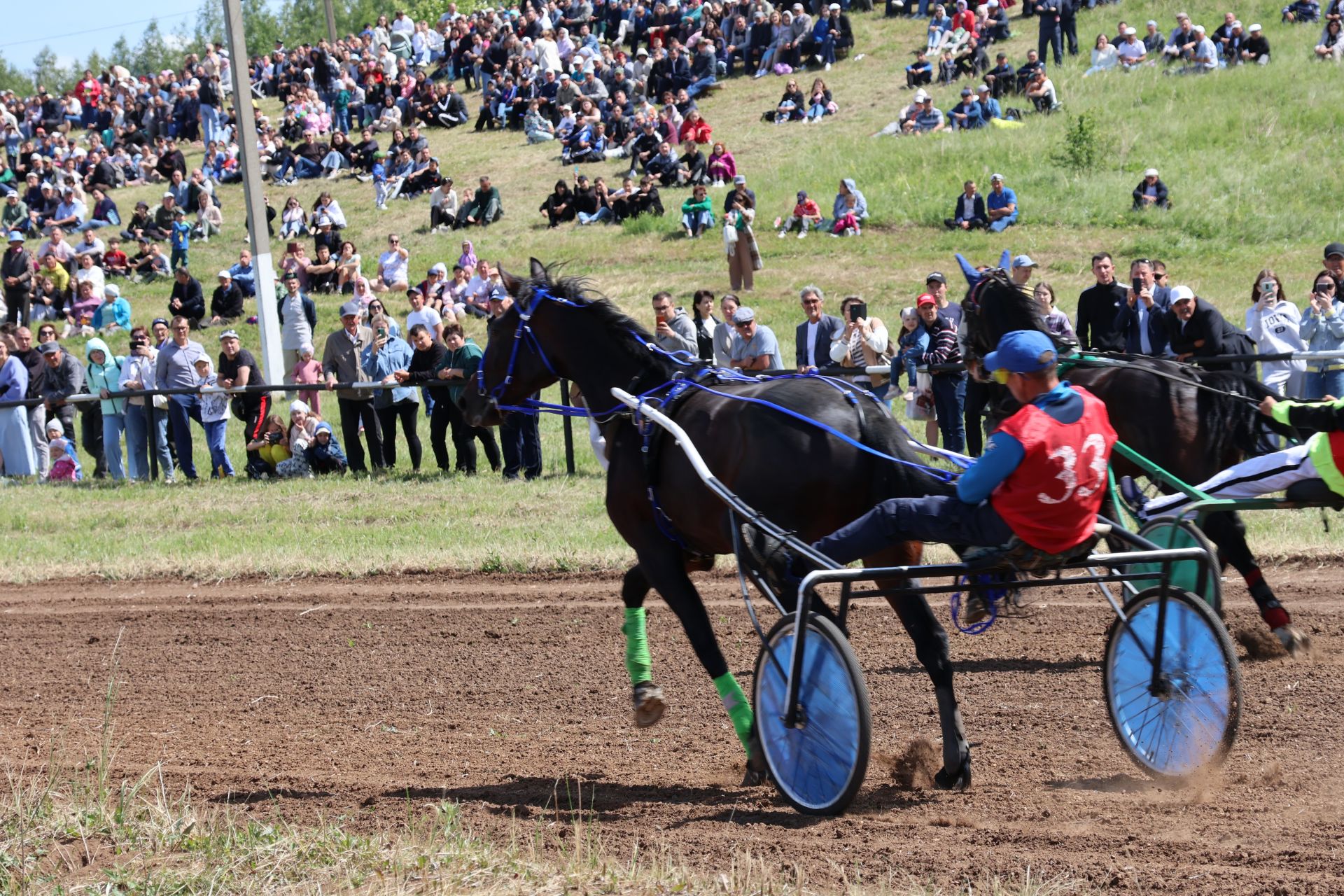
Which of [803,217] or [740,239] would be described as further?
[803,217]

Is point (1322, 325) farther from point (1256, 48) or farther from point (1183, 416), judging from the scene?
point (1256, 48)

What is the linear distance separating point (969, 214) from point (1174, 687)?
1743 centimetres

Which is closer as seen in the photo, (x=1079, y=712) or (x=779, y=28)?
(x=1079, y=712)

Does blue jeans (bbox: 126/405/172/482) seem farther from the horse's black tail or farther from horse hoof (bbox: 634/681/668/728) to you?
the horse's black tail

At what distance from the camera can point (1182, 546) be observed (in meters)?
6.49

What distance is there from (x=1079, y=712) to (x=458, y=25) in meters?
33.9

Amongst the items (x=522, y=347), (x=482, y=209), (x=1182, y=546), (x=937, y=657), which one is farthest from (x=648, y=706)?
(x=482, y=209)

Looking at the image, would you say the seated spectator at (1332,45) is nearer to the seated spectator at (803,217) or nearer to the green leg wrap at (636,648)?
the seated spectator at (803,217)

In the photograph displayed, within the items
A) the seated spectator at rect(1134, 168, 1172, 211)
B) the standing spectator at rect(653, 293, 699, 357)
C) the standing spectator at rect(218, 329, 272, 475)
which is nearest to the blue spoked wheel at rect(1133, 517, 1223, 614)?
the standing spectator at rect(653, 293, 699, 357)

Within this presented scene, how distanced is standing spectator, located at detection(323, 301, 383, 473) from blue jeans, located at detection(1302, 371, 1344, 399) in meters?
8.85

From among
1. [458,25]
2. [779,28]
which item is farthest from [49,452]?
[458,25]

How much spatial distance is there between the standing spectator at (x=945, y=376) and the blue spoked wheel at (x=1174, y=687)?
6.75 m

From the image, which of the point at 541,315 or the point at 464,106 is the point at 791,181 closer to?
the point at 464,106

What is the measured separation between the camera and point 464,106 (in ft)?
112
